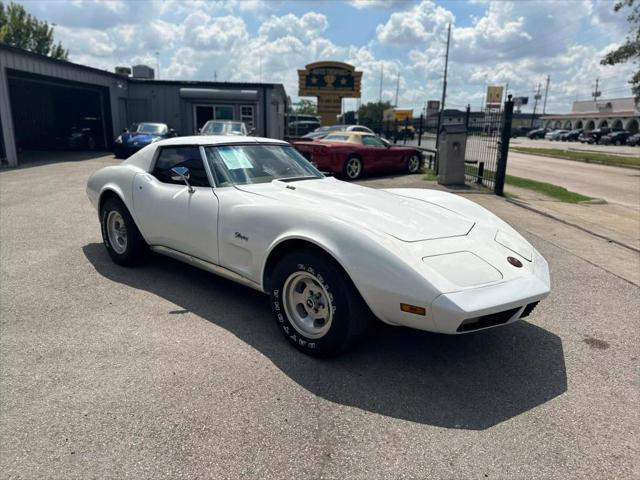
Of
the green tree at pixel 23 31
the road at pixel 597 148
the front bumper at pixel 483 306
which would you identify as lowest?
the road at pixel 597 148

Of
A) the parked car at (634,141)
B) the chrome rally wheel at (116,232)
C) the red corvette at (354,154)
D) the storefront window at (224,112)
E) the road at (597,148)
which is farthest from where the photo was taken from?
the parked car at (634,141)

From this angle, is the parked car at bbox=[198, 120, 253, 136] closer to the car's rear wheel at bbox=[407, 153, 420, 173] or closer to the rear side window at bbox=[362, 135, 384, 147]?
the rear side window at bbox=[362, 135, 384, 147]

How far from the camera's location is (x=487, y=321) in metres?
2.70

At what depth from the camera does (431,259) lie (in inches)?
110

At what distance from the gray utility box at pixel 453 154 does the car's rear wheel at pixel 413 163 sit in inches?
89.3

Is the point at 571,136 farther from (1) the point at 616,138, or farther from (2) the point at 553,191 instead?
(2) the point at 553,191

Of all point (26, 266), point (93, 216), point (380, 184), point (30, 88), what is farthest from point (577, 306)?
point (30, 88)

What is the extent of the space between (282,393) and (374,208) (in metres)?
1.45

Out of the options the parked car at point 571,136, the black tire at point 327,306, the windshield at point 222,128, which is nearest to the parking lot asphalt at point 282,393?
the black tire at point 327,306

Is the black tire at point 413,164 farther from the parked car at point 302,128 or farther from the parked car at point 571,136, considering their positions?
the parked car at point 571,136

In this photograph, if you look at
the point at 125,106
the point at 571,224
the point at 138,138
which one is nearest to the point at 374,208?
the point at 571,224

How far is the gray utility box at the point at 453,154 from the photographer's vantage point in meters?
12.1

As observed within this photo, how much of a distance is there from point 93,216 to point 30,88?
22.7 meters

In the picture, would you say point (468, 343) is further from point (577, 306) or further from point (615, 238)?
point (615, 238)
